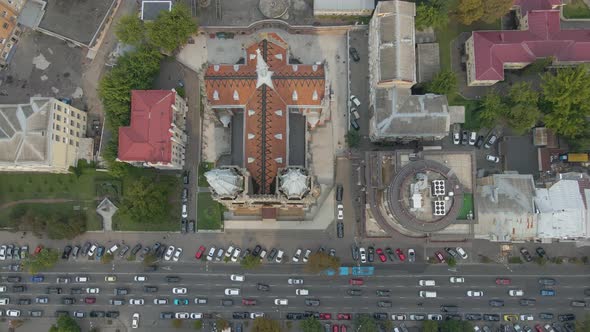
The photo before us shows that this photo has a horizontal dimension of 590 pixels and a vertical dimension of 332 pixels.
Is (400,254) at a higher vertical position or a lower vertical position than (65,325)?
higher

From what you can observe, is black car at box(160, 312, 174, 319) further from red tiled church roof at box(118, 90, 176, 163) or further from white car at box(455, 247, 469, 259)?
white car at box(455, 247, 469, 259)

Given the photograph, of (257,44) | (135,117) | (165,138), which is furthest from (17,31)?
(257,44)

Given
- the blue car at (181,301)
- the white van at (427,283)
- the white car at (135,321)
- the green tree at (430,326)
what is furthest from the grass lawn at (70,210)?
the green tree at (430,326)

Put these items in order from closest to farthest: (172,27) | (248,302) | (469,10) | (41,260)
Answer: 1. (41,260)
2. (469,10)
3. (172,27)
4. (248,302)

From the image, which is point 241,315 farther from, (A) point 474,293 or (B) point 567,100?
(B) point 567,100

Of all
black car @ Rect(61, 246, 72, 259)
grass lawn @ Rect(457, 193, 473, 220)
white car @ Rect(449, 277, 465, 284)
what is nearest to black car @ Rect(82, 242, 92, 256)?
black car @ Rect(61, 246, 72, 259)

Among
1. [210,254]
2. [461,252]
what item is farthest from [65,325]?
[461,252]

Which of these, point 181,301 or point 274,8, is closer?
point 181,301
